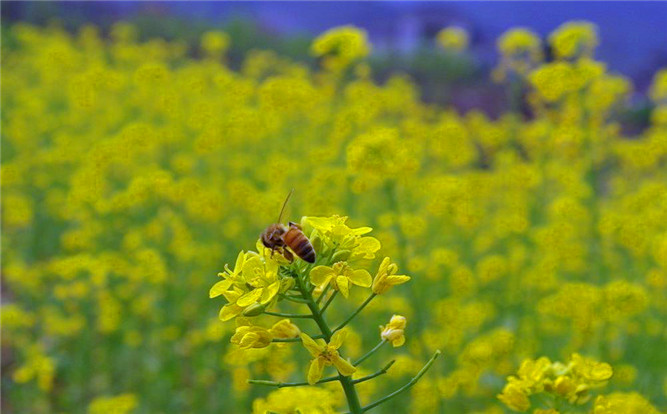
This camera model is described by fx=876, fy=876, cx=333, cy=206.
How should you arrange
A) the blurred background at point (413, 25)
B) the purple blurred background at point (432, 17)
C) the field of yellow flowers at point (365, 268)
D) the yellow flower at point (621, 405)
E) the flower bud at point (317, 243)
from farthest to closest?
the blurred background at point (413, 25) < the purple blurred background at point (432, 17) < the field of yellow flowers at point (365, 268) < the yellow flower at point (621, 405) < the flower bud at point (317, 243)

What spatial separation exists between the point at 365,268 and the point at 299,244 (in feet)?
5.14

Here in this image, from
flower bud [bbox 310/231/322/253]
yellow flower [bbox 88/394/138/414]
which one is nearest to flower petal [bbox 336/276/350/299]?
flower bud [bbox 310/231/322/253]

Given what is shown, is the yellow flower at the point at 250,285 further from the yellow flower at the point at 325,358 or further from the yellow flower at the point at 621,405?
the yellow flower at the point at 621,405

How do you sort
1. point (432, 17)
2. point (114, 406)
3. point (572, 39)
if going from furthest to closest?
1. point (432, 17)
2. point (572, 39)
3. point (114, 406)

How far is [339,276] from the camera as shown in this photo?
5.67ft

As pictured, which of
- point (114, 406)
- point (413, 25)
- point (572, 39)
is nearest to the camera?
point (114, 406)

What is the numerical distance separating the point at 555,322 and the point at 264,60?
6.47 metres

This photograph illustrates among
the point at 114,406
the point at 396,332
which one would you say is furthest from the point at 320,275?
the point at 114,406

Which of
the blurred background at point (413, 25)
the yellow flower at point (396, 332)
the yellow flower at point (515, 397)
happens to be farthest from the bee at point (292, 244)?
the blurred background at point (413, 25)

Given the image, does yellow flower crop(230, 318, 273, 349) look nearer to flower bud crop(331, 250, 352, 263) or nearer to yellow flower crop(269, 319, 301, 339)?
yellow flower crop(269, 319, 301, 339)

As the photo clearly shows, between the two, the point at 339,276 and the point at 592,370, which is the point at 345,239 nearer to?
the point at 339,276

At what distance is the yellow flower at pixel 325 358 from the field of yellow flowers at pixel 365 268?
8.1 inches

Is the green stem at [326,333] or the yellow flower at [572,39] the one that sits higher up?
the yellow flower at [572,39]

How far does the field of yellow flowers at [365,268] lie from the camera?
3887mm
